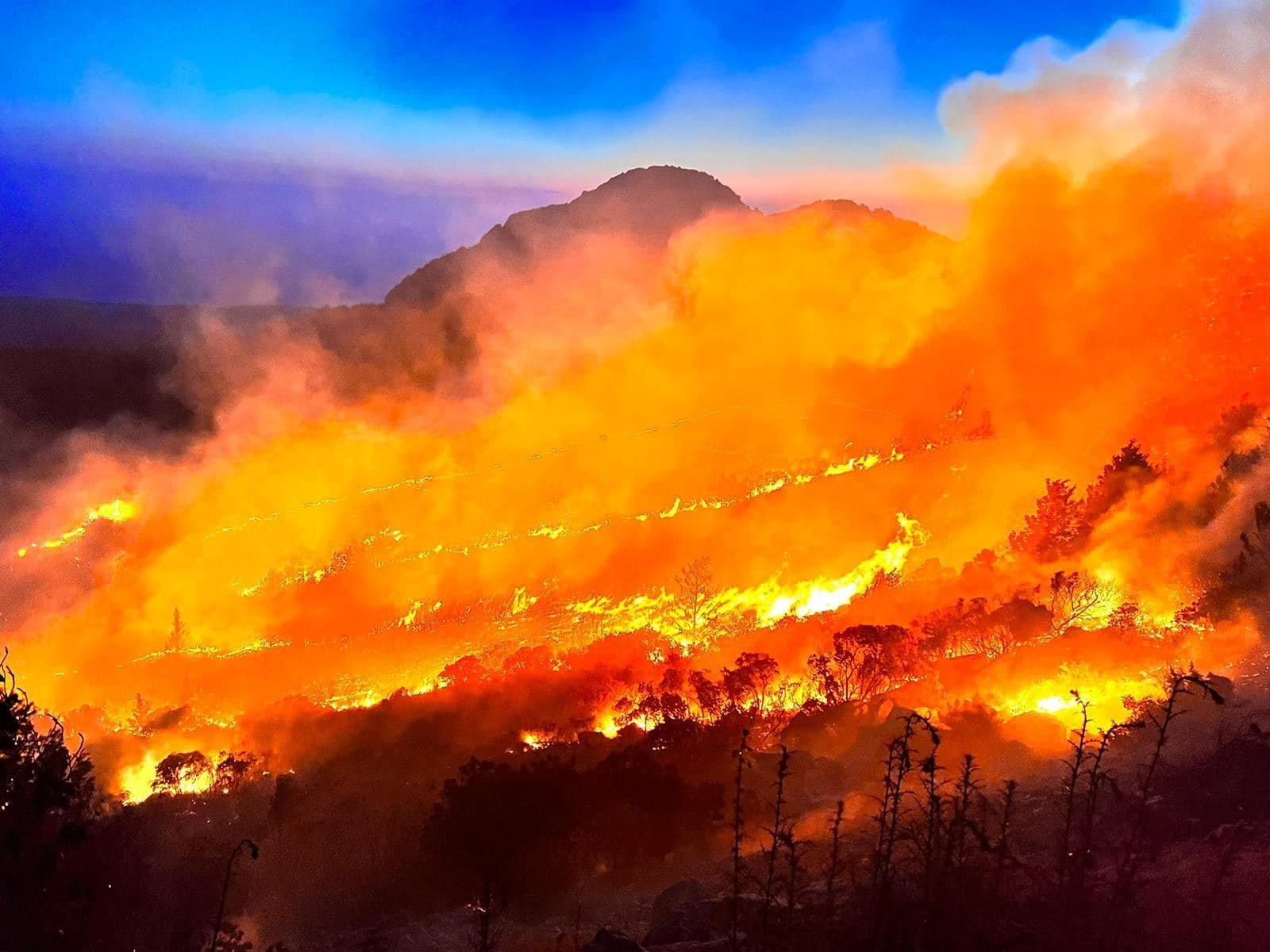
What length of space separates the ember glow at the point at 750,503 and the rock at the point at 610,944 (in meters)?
11.9

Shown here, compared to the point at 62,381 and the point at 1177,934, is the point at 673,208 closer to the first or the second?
the point at 62,381

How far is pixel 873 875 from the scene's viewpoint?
14453 mm

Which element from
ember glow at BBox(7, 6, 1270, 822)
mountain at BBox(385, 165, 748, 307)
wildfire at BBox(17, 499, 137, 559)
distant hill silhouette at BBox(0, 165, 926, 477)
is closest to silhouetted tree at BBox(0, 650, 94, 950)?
ember glow at BBox(7, 6, 1270, 822)

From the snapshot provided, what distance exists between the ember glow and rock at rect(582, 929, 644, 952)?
11.9 metres

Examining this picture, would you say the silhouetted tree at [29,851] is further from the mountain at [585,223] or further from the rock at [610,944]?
the mountain at [585,223]

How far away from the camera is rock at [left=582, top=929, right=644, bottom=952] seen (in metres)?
13.9

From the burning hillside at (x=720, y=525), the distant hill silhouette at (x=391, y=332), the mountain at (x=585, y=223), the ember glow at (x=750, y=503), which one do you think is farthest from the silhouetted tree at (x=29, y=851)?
the mountain at (x=585, y=223)

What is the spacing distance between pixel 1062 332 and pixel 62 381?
3000 inches

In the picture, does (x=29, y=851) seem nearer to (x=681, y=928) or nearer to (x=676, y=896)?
(x=681, y=928)

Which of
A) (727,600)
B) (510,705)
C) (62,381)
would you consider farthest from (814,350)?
(62,381)

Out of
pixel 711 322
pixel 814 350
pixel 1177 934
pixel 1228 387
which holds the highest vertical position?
pixel 711 322

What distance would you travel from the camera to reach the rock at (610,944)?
1391cm

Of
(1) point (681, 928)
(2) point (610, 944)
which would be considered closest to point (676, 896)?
(1) point (681, 928)

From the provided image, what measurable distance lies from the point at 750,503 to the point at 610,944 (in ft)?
90.7
